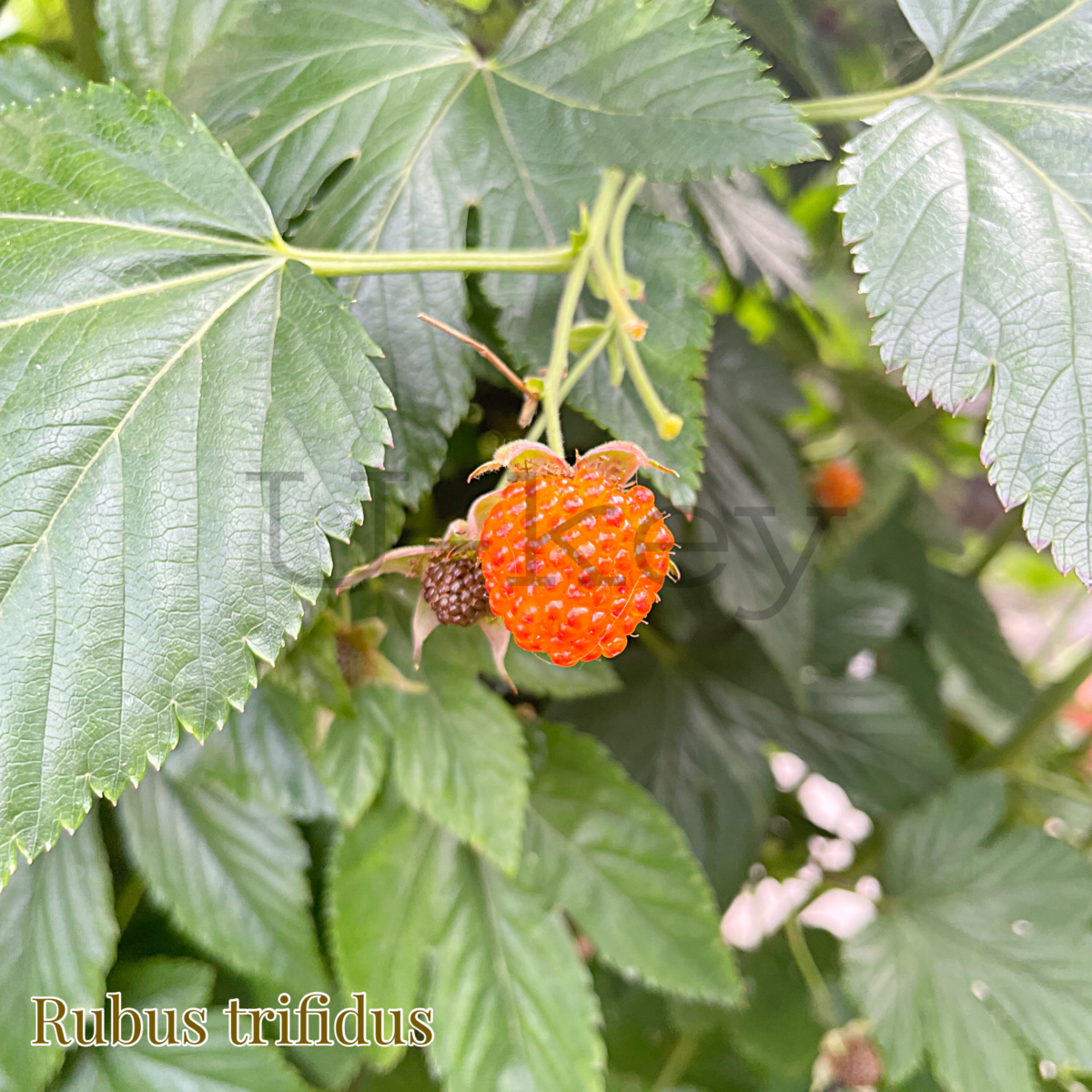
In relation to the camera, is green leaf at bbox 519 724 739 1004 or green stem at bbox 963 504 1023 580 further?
green stem at bbox 963 504 1023 580

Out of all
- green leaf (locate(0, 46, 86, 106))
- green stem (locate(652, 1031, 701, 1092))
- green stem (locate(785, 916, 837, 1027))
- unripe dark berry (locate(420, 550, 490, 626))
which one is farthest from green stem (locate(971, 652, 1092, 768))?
green leaf (locate(0, 46, 86, 106))

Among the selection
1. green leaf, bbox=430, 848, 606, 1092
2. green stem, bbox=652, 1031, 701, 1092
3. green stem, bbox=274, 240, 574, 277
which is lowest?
green stem, bbox=652, 1031, 701, 1092

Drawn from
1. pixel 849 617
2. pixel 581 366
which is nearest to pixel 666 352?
pixel 581 366

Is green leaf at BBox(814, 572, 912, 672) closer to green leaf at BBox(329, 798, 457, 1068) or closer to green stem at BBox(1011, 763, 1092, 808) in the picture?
green stem at BBox(1011, 763, 1092, 808)

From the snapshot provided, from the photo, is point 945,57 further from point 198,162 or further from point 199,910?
point 199,910

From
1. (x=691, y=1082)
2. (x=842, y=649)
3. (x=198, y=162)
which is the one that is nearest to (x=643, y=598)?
(x=198, y=162)

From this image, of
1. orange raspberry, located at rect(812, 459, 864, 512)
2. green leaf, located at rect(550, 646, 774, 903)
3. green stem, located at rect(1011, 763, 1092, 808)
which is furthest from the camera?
orange raspberry, located at rect(812, 459, 864, 512)

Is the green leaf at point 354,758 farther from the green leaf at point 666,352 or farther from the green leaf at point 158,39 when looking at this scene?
the green leaf at point 158,39
